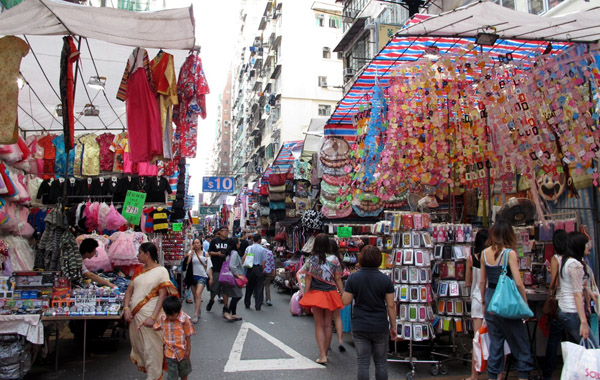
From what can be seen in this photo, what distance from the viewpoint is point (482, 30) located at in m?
6.24

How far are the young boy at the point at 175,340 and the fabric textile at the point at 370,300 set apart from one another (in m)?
1.79

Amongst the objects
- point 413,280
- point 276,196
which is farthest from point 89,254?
point 276,196

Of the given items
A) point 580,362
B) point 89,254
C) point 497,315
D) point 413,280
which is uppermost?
point 89,254

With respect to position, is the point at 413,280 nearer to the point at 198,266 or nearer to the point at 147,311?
the point at 147,311

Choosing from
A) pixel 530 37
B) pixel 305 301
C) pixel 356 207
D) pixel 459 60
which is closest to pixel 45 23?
pixel 305 301

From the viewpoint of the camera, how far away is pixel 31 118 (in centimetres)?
1015

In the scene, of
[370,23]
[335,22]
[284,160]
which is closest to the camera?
[284,160]

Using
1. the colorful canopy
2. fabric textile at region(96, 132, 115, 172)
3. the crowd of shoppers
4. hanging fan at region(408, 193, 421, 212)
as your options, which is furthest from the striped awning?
the crowd of shoppers

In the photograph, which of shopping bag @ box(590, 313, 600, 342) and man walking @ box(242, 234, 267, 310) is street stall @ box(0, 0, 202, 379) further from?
shopping bag @ box(590, 313, 600, 342)

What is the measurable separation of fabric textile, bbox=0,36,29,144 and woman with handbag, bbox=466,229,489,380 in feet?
18.8

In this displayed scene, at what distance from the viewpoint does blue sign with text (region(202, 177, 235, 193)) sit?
28.2 m

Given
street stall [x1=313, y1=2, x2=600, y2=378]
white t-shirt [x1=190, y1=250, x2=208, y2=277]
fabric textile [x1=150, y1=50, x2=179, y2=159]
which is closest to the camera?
street stall [x1=313, y1=2, x2=600, y2=378]

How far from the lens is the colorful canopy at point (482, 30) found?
5727 mm

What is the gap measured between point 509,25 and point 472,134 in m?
2.11
